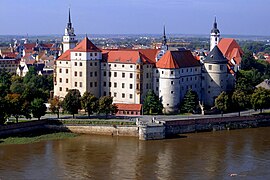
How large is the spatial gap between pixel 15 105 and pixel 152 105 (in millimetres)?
11798

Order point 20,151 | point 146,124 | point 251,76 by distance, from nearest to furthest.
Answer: point 20,151, point 146,124, point 251,76

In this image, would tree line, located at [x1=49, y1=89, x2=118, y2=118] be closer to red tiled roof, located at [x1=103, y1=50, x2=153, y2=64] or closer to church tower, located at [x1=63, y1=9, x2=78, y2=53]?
red tiled roof, located at [x1=103, y1=50, x2=153, y2=64]

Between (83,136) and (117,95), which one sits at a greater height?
(117,95)

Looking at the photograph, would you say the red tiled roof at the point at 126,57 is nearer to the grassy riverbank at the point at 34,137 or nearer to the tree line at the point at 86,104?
the tree line at the point at 86,104

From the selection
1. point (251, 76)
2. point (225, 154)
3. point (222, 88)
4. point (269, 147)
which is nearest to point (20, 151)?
point (225, 154)

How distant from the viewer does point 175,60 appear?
4431 centimetres

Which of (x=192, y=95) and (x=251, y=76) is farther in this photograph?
(x=251, y=76)

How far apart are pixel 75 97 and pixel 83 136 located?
445 centimetres

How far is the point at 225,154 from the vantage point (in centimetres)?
3141

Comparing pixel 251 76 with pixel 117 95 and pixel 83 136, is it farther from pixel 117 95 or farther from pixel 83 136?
pixel 83 136

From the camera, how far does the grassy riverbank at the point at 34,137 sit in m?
34.6

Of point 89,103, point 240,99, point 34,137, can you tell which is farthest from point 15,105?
point 240,99

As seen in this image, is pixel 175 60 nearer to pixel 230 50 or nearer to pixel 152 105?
pixel 152 105

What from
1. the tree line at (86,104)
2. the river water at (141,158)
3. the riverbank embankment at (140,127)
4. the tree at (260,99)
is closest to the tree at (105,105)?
the tree line at (86,104)
